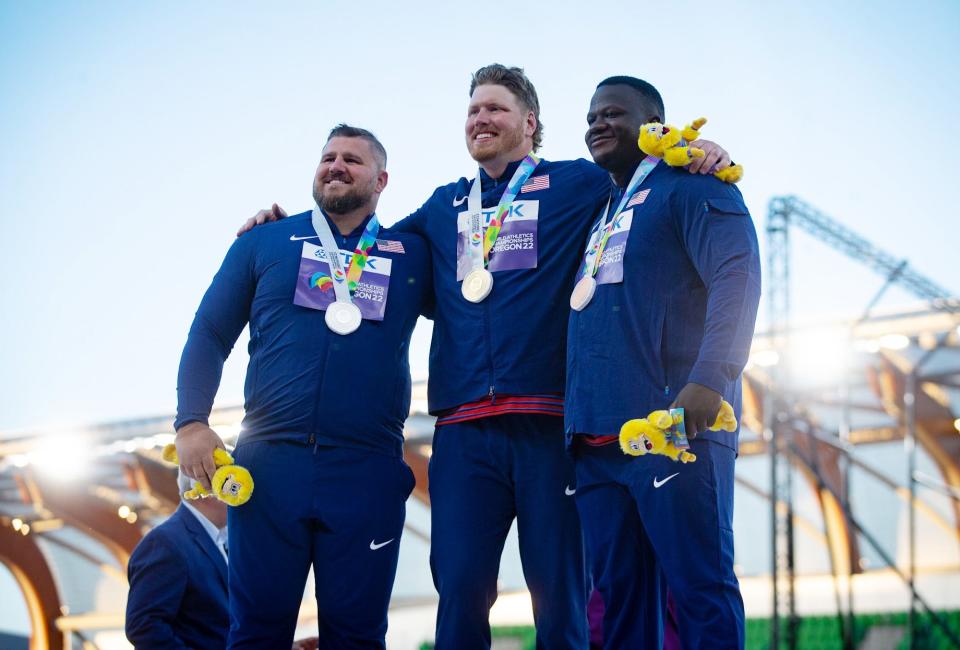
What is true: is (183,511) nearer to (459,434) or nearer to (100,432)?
(459,434)

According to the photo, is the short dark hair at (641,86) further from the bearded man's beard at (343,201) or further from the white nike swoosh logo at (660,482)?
the white nike swoosh logo at (660,482)

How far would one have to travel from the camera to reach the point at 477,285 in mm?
3258

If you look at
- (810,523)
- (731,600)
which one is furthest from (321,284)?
(810,523)

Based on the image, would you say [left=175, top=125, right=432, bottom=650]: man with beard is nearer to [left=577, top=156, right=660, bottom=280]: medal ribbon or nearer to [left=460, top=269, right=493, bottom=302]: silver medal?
[left=460, top=269, right=493, bottom=302]: silver medal

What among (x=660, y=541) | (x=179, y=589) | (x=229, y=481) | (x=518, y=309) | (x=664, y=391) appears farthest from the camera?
(x=179, y=589)

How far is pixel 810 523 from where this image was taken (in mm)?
15562

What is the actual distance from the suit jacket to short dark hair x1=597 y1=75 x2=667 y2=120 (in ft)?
9.29

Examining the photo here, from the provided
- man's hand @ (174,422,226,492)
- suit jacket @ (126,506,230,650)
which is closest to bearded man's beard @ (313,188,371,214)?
man's hand @ (174,422,226,492)

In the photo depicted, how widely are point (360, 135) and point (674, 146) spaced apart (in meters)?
1.30

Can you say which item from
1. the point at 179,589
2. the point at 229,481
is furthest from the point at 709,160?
the point at 179,589

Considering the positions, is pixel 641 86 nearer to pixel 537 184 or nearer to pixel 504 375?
pixel 537 184

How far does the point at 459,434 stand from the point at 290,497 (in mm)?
574

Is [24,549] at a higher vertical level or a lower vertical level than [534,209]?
lower

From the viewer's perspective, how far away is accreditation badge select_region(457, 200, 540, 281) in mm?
3291
